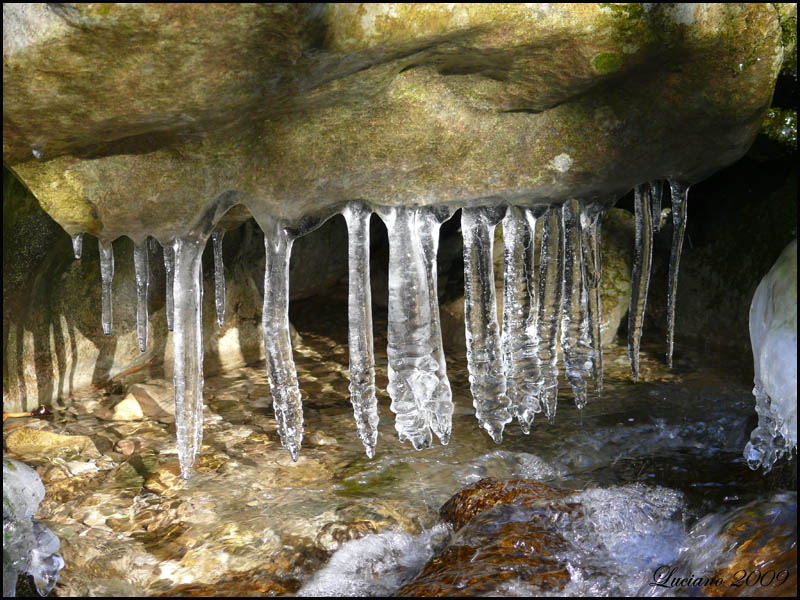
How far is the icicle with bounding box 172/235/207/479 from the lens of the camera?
3459 mm

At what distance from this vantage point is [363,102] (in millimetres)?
2906

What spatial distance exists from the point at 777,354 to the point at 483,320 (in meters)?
1.19

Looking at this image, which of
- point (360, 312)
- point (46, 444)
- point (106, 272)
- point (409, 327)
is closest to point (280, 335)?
point (360, 312)

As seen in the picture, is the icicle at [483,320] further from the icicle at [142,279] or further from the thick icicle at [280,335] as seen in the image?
the icicle at [142,279]

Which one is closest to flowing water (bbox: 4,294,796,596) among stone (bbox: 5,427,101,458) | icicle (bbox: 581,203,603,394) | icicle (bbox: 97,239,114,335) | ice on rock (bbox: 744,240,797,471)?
stone (bbox: 5,427,101,458)

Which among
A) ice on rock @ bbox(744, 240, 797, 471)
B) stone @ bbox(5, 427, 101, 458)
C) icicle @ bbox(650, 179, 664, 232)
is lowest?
stone @ bbox(5, 427, 101, 458)

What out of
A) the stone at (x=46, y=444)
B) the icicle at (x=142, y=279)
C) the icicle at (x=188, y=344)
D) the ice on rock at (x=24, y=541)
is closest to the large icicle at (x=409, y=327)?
the icicle at (x=188, y=344)

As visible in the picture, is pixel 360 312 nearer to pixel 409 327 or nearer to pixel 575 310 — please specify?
pixel 409 327

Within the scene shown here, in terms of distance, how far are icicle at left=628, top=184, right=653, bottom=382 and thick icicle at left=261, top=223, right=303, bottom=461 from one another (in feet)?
5.19

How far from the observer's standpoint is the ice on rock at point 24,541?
2.60m

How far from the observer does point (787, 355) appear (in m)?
2.72

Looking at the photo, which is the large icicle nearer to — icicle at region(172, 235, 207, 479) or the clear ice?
the clear ice

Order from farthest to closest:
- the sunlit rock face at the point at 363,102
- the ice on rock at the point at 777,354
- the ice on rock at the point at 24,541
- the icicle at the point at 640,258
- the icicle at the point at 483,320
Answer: the icicle at the point at 640,258, the icicle at the point at 483,320, the ice on rock at the point at 777,354, the ice on rock at the point at 24,541, the sunlit rock face at the point at 363,102

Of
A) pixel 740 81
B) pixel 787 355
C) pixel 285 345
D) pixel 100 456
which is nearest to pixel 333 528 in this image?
pixel 285 345
